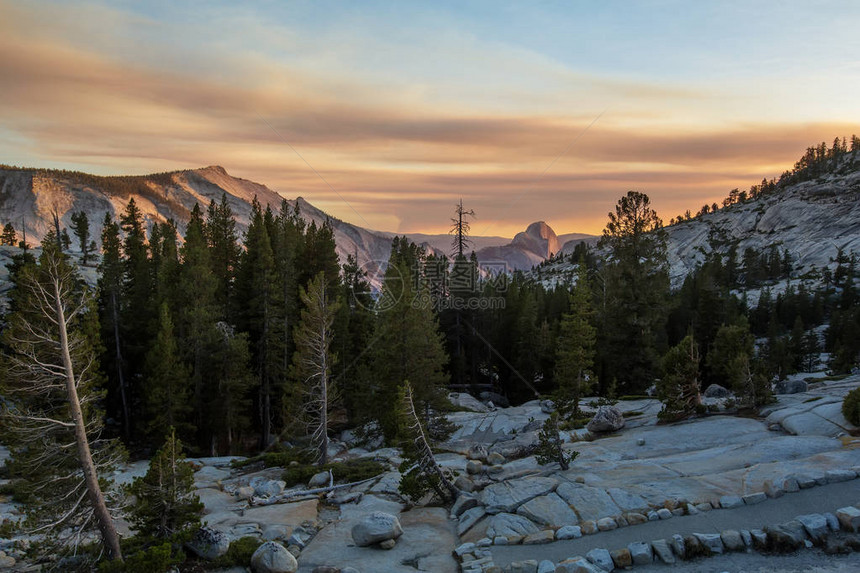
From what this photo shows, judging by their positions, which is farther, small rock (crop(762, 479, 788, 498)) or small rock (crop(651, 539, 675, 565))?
small rock (crop(762, 479, 788, 498))

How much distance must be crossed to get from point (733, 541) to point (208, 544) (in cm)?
1465

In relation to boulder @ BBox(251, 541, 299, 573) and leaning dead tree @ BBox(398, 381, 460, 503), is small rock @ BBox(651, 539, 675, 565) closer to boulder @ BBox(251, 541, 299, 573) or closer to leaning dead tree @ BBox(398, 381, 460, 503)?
leaning dead tree @ BBox(398, 381, 460, 503)

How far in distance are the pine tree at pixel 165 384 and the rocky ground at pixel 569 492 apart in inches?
360

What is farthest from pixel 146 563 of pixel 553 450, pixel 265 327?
pixel 265 327

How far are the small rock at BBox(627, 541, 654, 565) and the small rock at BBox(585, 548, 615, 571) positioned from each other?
554mm

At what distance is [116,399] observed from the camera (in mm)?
40375

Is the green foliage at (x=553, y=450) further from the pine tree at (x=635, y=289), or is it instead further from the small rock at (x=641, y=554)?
the pine tree at (x=635, y=289)

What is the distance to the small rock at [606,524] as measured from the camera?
541 inches

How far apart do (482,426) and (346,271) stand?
25.4m

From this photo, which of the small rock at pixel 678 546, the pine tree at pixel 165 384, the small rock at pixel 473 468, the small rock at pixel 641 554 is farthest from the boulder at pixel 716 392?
→ the pine tree at pixel 165 384

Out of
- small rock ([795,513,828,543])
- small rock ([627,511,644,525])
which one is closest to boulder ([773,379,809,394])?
small rock ([795,513,828,543])

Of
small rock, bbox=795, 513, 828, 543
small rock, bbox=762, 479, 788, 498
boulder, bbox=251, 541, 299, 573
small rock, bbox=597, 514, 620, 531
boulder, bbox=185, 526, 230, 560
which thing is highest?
small rock, bbox=795, 513, 828, 543

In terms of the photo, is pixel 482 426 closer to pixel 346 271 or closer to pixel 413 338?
pixel 413 338

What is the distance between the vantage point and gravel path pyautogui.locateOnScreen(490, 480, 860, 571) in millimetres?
12664
